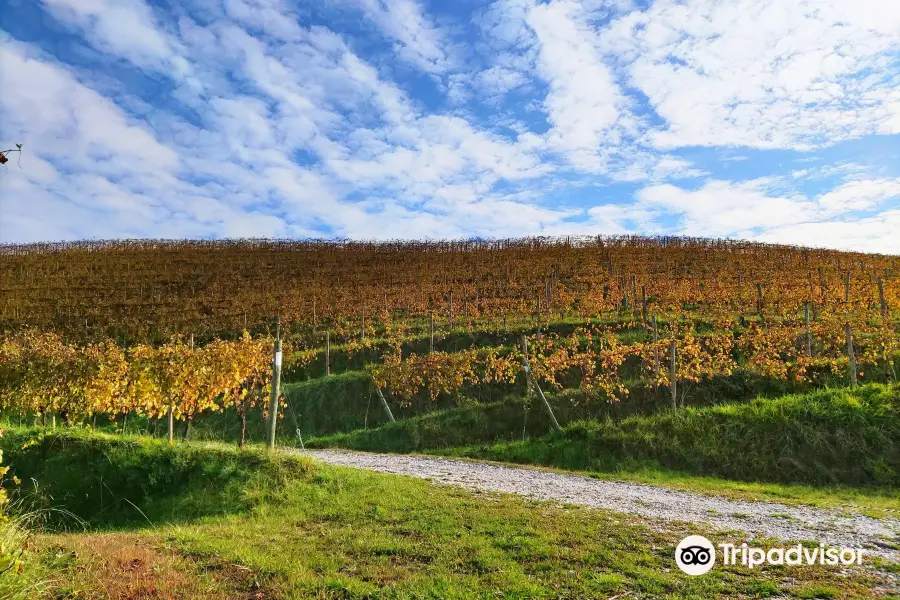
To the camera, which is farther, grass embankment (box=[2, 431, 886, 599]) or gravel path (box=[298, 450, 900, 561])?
gravel path (box=[298, 450, 900, 561])

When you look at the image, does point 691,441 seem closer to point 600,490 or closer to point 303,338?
point 600,490

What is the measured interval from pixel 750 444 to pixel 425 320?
18210 millimetres

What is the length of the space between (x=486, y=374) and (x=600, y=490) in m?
7.90

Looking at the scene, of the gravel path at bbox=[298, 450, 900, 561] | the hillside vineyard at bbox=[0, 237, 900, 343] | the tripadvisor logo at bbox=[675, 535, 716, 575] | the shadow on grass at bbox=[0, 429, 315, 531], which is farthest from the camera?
the hillside vineyard at bbox=[0, 237, 900, 343]

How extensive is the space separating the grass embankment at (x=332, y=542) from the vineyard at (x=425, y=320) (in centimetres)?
324

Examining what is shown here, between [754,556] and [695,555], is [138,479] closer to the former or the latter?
[695,555]

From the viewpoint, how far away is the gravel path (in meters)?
6.89

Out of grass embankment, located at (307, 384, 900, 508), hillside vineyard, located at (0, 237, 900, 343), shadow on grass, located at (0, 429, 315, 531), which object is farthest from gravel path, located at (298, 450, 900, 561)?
hillside vineyard, located at (0, 237, 900, 343)

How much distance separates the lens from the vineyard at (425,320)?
14.6 meters

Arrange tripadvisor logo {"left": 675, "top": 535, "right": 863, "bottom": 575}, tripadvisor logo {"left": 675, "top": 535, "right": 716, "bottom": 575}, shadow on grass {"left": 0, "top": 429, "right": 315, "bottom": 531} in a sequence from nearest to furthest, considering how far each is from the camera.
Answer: tripadvisor logo {"left": 675, "top": 535, "right": 716, "bottom": 575} < tripadvisor logo {"left": 675, "top": 535, "right": 863, "bottom": 575} < shadow on grass {"left": 0, "top": 429, "right": 315, "bottom": 531}

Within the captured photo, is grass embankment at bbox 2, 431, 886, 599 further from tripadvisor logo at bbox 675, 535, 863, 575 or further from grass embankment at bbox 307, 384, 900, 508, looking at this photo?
grass embankment at bbox 307, 384, 900, 508

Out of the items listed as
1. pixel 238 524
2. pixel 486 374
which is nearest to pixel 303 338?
pixel 486 374

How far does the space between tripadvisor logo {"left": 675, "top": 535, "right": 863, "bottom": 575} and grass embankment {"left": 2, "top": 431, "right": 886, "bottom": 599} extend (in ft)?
0.58

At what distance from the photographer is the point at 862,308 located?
20.7m
